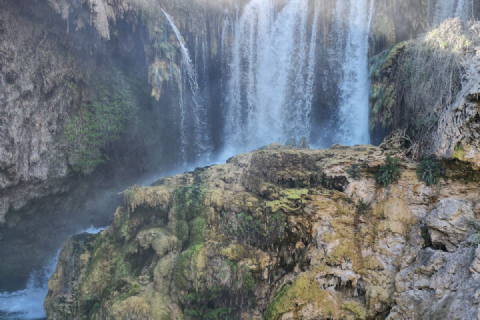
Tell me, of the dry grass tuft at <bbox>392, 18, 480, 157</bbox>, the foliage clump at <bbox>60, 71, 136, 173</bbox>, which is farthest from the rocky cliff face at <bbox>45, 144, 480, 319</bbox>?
the foliage clump at <bbox>60, 71, 136, 173</bbox>

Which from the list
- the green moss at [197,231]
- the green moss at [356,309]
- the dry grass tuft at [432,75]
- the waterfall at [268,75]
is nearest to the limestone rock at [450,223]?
the dry grass tuft at [432,75]

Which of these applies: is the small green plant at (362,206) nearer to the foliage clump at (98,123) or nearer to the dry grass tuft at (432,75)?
the dry grass tuft at (432,75)

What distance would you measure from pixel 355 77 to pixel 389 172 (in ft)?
27.2

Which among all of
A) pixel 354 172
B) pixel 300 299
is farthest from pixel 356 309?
pixel 354 172

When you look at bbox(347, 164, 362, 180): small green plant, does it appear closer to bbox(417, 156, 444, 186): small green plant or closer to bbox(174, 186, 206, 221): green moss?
bbox(417, 156, 444, 186): small green plant

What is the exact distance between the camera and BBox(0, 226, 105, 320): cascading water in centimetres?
1223

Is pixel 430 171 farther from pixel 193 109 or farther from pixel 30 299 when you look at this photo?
pixel 30 299

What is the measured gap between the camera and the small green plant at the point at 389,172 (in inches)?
322

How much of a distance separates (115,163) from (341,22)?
13.4 m

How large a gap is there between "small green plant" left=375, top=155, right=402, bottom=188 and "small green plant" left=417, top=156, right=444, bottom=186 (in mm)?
494

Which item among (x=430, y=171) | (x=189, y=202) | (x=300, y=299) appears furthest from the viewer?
(x=189, y=202)

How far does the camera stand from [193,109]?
1722 cm

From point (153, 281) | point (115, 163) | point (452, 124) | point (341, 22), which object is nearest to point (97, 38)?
point (115, 163)

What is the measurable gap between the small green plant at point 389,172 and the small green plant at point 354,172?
0.46m
